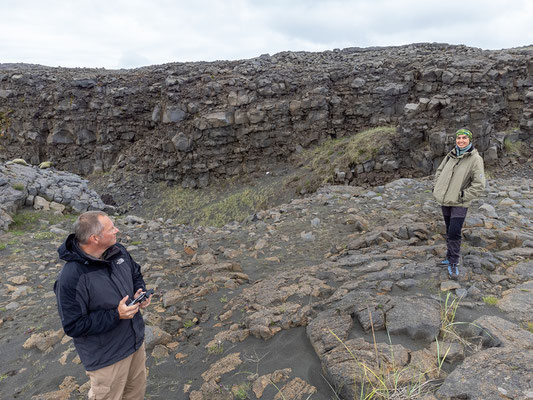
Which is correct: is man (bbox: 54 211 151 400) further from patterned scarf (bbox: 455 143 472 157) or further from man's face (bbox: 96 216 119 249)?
patterned scarf (bbox: 455 143 472 157)

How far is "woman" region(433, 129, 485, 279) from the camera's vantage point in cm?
453

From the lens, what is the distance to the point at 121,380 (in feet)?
8.71

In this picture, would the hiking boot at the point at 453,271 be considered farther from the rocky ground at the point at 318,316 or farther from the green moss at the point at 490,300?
the green moss at the point at 490,300

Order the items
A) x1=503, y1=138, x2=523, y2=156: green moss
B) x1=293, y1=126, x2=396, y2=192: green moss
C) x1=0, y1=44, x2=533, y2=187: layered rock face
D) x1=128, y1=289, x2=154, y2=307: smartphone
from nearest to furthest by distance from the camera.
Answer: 1. x1=128, y1=289, x2=154, y2=307: smartphone
2. x1=503, y1=138, x2=523, y2=156: green moss
3. x1=0, y1=44, x2=533, y2=187: layered rock face
4. x1=293, y1=126, x2=396, y2=192: green moss

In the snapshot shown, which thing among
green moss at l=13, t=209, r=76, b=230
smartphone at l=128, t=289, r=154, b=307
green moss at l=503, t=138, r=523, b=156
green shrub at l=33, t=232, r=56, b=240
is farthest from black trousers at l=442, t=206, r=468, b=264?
green moss at l=503, t=138, r=523, b=156

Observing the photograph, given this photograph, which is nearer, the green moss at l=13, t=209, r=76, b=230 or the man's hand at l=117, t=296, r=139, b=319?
the man's hand at l=117, t=296, r=139, b=319

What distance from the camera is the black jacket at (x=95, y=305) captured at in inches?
92.0

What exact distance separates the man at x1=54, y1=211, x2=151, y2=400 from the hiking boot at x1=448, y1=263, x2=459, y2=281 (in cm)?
409

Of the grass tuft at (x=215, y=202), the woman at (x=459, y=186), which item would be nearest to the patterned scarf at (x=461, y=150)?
the woman at (x=459, y=186)

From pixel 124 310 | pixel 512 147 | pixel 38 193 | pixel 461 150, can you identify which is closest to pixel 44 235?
pixel 38 193

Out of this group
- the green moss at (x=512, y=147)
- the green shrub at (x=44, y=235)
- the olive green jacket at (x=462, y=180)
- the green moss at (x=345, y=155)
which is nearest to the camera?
the olive green jacket at (x=462, y=180)

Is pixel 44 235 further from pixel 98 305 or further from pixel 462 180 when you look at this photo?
pixel 462 180

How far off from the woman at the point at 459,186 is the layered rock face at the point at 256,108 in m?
11.8

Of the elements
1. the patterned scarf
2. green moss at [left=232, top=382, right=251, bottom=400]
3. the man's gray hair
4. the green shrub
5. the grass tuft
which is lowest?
the grass tuft
